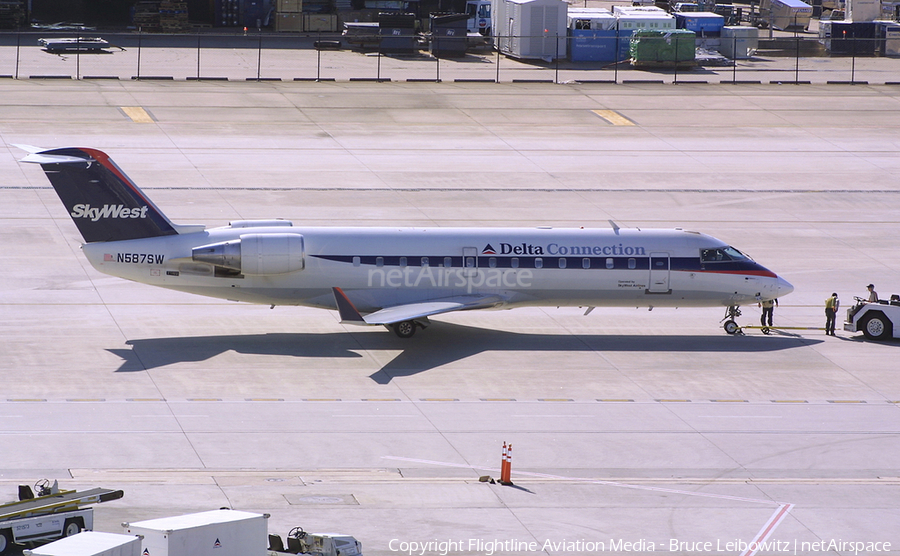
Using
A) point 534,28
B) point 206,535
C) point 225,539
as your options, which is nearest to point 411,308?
point 225,539

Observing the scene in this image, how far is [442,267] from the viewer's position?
34719 millimetres

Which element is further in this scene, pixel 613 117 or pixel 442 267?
pixel 613 117

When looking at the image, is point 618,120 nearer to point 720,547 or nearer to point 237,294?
point 237,294

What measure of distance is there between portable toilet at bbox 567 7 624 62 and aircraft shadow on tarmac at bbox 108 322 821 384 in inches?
1974

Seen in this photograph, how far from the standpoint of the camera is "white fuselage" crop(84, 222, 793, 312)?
3388 centimetres

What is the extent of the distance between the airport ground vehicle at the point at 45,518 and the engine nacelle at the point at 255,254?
13.9 m

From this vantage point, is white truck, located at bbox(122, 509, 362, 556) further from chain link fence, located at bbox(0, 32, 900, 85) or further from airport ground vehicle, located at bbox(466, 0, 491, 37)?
airport ground vehicle, located at bbox(466, 0, 491, 37)

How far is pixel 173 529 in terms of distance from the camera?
59.4ft

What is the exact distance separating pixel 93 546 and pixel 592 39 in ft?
233

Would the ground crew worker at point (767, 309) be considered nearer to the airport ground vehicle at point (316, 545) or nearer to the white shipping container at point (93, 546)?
the airport ground vehicle at point (316, 545)

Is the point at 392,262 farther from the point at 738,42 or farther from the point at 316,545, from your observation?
the point at 738,42

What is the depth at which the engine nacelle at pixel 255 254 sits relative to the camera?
33750 millimetres

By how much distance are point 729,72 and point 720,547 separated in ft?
219

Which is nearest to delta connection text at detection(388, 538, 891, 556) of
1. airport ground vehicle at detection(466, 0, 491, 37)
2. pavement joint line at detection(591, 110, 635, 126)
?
pavement joint line at detection(591, 110, 635, 126)
